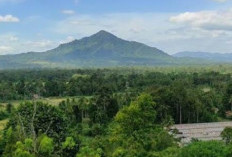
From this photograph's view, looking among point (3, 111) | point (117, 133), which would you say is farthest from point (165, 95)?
point (117, 133)

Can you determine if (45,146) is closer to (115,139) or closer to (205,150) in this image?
(115,139)

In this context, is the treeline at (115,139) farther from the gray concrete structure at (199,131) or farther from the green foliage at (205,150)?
the gray concrete structure at (199,131)

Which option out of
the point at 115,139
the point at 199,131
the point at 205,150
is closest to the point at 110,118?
the point at 199,131

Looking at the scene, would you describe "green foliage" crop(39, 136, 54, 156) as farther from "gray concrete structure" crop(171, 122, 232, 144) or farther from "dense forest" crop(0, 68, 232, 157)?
"gray concrete structure" crop(171, 122, 232, 144)

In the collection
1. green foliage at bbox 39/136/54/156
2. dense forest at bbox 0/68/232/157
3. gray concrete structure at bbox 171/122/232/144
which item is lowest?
gray concrete structure at bbox 171/122/232/144

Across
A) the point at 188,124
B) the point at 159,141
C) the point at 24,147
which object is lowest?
the point at 188,124

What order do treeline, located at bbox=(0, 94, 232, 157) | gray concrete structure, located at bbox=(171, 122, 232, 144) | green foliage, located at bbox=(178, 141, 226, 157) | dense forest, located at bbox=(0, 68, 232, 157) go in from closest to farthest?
treeline, located at bbox=(0, 94, 232, 157), dense forest, located at bbox=(0, 68, 232, 157), green foliage, located at bbox=(178, 141, 226, 157), gray concrete structure, located at bbox=(171, 122, 232, 144)

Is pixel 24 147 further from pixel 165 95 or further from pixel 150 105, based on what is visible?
pixel 165 95

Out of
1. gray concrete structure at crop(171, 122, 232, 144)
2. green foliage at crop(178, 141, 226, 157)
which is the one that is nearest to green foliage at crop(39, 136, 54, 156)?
green foliage at crop(178, 141, 226, 157)

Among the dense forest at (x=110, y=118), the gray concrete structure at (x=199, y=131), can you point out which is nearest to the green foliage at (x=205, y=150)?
the dense forest at (x=110, y=118)
